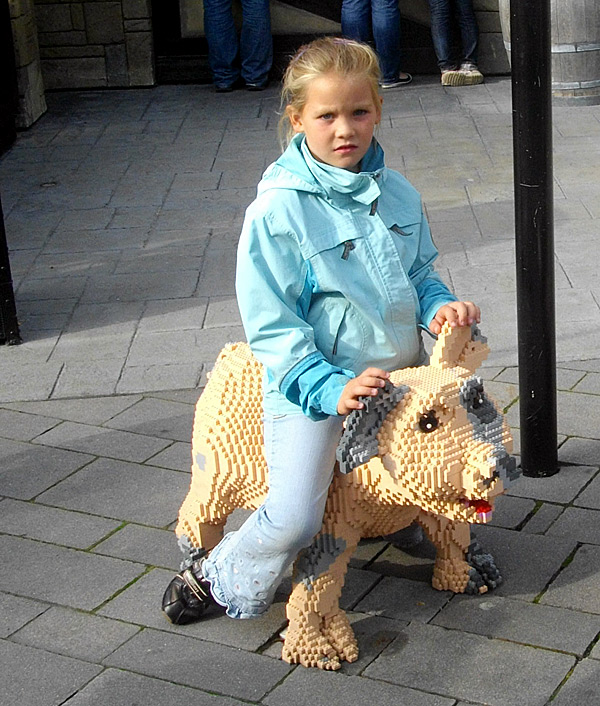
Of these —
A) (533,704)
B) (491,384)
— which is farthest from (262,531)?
(491,384)

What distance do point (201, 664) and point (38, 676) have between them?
45 cm

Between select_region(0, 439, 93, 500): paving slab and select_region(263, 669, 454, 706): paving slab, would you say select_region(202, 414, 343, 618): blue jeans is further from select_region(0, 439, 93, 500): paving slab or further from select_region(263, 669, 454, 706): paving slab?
select_region(0, 439, 93, 500): paving slab

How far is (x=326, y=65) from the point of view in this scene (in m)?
2.83

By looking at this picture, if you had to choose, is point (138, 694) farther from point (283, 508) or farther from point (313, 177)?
point (313, 177)

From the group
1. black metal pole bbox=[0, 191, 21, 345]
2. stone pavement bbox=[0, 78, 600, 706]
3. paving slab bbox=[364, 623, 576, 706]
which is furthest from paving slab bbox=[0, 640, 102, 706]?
black metal pole bbox=[0, 191, 21, 345]

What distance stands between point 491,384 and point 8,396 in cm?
217

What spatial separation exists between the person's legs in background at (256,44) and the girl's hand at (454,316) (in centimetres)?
869

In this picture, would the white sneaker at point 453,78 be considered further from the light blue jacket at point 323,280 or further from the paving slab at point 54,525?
the light blue jacket at point 323,280

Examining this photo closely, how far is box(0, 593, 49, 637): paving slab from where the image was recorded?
336 cm

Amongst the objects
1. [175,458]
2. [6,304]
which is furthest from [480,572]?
[6,304]

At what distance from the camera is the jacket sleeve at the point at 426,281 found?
303 cm

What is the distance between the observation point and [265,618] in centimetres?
333

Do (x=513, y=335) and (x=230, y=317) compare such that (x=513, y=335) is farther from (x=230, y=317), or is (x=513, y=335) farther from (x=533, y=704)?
(x=533, y=704)

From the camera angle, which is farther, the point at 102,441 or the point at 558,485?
the point at 102,441
